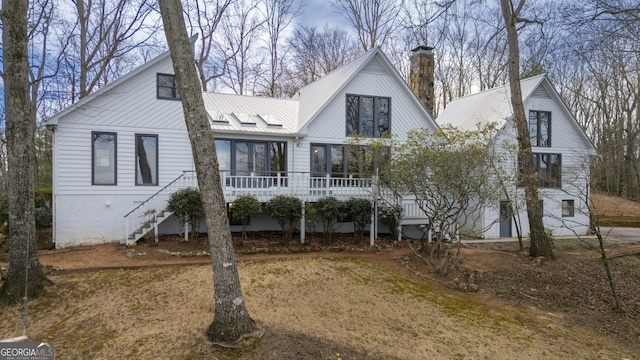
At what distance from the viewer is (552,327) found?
651 cm

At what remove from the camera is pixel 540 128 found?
17234 millimetres

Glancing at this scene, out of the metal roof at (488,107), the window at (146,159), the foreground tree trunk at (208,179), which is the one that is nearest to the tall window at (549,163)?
the metal roof at (488,107)

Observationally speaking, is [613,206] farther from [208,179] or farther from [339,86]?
[208,179]

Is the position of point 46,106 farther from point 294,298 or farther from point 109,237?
point 294,298

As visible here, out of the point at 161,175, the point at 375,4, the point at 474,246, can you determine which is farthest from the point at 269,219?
the point at 375,4

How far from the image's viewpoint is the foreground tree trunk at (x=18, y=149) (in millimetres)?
6152

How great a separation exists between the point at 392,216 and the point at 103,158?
9.93 meters

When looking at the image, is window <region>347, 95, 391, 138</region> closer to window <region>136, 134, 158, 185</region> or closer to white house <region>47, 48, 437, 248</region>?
white house <region>47, 48, 437, 248</region>

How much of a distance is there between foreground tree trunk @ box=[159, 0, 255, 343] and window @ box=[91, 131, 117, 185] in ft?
27.1

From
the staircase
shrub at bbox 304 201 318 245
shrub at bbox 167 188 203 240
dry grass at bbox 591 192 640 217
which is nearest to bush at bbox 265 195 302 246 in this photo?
shrub at bbox 304 201 318 245

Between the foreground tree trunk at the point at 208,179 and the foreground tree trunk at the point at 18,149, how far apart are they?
3714mm

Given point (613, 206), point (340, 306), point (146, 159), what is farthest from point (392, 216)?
point (613, 206)

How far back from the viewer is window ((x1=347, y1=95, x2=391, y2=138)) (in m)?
14.2

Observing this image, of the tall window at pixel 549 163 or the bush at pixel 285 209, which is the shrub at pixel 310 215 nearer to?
the bush at pixel 285 209
